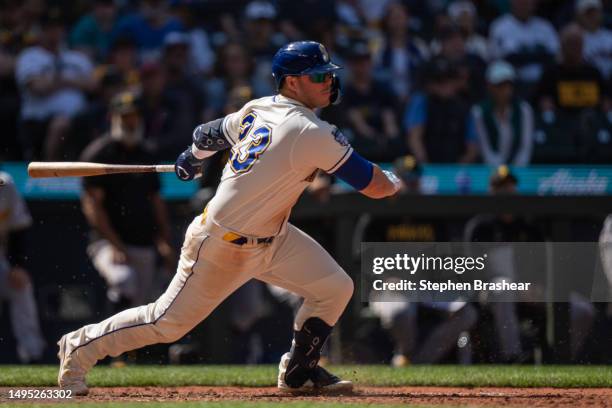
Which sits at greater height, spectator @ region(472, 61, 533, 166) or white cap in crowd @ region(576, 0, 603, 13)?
white cap in crowd @ region(576, 0, 603, 13)

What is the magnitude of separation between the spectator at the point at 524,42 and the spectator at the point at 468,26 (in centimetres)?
12

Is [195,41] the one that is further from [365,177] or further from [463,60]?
[365,177]

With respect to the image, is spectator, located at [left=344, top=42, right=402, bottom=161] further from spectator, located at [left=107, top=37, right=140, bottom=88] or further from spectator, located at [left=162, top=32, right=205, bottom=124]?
spectator, located at [left=107, top=37, right=140, bottom=88]

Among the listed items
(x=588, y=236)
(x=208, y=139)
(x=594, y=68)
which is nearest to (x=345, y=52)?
(x=594, y=68)

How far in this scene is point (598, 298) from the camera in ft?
25.8

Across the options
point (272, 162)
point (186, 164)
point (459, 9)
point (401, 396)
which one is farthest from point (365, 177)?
point (459, 9)

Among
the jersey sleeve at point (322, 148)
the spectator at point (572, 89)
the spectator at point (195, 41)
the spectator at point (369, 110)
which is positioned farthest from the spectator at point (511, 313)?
the spectator at point (195, 41)

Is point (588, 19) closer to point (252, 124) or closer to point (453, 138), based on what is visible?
point (453, 138)

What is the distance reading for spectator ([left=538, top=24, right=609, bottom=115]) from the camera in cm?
1118

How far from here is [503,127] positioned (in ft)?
34.2

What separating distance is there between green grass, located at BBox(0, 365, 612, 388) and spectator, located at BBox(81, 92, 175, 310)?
1.39 meters

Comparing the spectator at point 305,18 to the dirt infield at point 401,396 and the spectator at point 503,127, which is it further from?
the dirt infield at point 401,396

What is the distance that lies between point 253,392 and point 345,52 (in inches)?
234

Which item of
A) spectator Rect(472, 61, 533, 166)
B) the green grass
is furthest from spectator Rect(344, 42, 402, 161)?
the green grass
